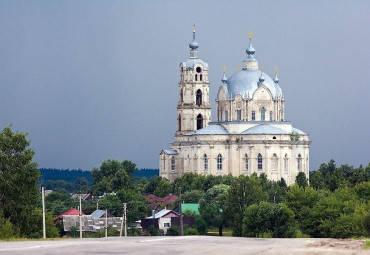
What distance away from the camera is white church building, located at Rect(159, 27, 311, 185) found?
419 feet

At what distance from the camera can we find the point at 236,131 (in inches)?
5108

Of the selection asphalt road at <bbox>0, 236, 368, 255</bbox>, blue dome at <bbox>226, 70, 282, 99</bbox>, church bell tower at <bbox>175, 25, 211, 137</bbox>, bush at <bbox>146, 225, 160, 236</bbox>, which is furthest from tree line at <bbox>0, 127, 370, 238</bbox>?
blue dome at <bbox>226, 70, 282, 99</bbox>

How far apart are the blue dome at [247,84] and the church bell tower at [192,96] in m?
3.15

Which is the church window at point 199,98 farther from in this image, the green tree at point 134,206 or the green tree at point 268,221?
the green tree at point 268,221

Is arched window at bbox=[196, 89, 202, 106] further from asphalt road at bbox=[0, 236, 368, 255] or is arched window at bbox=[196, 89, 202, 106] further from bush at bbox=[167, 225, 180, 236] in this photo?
A: asphalt road at bbox=[0, 236, 368, 255]

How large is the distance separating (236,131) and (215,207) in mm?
33798

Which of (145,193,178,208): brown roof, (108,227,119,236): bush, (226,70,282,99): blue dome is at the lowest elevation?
(108,227,119,236): bush

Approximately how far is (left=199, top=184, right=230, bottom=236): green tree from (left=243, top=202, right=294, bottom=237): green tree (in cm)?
1224

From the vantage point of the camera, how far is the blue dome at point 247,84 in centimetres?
13200

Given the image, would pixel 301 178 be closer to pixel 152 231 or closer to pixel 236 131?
pixel 236 131

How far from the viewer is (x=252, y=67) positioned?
137 meters

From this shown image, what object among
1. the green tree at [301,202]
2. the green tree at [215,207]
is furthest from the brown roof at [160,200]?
the green tree at [301,202]

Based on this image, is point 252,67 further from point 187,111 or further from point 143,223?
point 143,223

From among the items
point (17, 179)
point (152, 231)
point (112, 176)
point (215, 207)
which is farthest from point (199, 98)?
point (17, 179)
